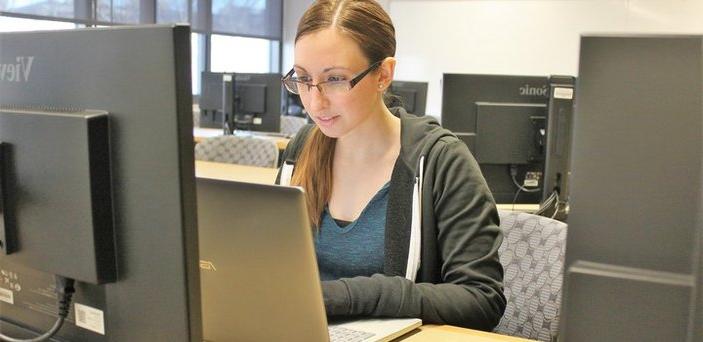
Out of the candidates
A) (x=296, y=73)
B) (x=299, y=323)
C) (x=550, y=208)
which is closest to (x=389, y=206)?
(x=296, y=73)

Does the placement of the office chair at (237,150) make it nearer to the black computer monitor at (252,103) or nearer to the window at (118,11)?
the black computer monitor at (252,103)

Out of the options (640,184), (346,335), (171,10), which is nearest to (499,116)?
(346,335)

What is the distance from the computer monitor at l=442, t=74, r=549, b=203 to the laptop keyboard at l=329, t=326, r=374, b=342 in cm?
176

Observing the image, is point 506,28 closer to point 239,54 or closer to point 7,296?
point 239,54

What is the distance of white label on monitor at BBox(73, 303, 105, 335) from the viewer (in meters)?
0.76

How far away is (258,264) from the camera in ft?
2.65

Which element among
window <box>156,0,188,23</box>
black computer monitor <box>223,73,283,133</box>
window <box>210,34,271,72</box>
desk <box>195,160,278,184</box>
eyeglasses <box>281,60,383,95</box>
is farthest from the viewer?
window <box>210,34,271,72</box>

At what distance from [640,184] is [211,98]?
4.89 metres

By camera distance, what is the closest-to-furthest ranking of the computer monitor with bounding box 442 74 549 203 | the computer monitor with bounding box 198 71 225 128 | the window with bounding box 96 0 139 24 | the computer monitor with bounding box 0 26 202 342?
the computer monitor with bounding box 0 26 202 342
the computer monitor with bounding box 442 74 549 203
the computer monitor with bounding box 198 71 225 128
the window with bounding box 96 0 139 24

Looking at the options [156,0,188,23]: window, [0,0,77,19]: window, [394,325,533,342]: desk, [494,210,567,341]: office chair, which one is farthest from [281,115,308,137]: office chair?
[394,325,533,342]: desk

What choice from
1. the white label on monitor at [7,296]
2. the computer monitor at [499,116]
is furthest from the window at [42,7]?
the white label on monitor at [7,296]

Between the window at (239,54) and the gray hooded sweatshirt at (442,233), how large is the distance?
622cm

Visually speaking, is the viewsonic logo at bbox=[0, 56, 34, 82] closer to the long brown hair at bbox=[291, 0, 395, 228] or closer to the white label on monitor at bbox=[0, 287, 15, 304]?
the white label on monitor at bbox=[0, 287, 15, 304]

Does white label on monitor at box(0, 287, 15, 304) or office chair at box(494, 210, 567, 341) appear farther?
office chair at box(494, 210, 567, 341)
